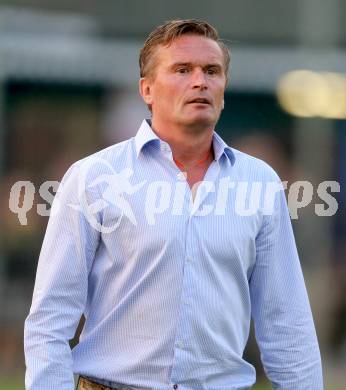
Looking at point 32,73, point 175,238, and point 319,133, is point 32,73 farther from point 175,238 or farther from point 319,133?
point 175,238

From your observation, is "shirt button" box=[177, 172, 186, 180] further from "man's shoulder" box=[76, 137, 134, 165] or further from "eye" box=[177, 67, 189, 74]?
"eye" box=[177, 67, 189, 74]

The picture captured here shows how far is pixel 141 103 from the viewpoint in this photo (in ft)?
43.4

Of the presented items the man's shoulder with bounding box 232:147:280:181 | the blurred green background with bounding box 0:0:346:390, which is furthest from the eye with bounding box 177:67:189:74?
the blurred green background with bounding box 0:0:346:390

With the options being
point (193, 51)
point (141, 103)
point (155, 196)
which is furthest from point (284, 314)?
point (141, 103)

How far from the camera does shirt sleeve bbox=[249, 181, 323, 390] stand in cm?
504

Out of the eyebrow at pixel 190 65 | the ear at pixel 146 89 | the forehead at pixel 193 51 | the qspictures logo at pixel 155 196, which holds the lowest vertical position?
the qspictures logo at pixel 155 196

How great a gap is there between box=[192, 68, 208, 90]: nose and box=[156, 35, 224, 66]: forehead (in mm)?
37

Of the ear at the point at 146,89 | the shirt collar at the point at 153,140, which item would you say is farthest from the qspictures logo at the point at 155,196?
the ear at the point at 146,89

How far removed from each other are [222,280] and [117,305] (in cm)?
38

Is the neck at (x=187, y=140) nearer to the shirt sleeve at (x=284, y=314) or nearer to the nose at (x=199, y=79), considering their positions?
the nose at (x=199, y=79)

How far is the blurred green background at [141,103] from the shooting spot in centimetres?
1330

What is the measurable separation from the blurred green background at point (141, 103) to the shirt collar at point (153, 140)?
7730 millimetres

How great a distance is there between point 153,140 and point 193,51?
1.17 feet

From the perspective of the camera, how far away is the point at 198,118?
4953 mm
